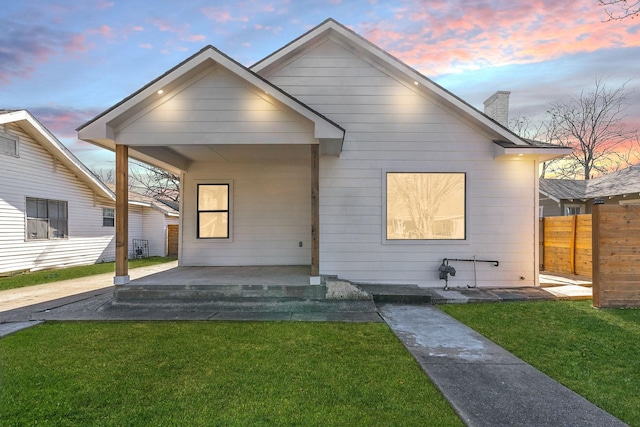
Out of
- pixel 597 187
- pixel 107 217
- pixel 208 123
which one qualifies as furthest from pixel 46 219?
pixel 597 187

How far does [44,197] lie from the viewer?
11758 mm

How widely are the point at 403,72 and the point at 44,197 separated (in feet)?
42.7

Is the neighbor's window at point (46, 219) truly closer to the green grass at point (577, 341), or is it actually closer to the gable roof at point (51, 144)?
the gable roof at point (51, 144)

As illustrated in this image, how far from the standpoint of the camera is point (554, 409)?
269 cm

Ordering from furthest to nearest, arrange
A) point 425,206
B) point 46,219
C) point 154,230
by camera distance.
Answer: point 154,230 < point 46,219 < point 425,206

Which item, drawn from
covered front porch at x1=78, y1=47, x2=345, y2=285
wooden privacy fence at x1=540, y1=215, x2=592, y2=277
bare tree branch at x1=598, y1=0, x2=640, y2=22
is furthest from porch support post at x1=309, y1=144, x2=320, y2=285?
wooden privacy fence at x1=540, y1=215, x2=592, y2=277

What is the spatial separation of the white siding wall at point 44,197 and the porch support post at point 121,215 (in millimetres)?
7304

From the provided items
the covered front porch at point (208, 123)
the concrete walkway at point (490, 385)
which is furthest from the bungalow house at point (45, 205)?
the concrete walkway at point (490, 385)

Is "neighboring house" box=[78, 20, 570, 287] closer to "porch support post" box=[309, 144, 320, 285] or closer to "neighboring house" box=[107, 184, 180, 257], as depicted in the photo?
"porch support post" box=[309, 144, 320, 285]

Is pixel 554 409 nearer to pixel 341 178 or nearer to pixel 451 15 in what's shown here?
pixel 341 178

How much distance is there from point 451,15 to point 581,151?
23970mm

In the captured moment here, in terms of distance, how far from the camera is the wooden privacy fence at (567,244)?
8.64 metres

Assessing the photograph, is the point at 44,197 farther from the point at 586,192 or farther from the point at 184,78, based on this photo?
the point at 586,192

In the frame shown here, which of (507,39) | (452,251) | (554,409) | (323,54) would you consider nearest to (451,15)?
(507,39)
